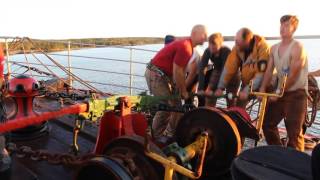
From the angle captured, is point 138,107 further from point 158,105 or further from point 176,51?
point 176,51

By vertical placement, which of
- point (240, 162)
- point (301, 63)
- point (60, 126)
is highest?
point (301, 63)

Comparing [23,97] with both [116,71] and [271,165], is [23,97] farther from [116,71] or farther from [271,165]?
[116,71]

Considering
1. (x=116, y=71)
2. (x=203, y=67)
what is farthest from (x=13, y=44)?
(x=116, y=71)

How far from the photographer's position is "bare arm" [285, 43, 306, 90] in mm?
4051

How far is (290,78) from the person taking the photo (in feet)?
13.6

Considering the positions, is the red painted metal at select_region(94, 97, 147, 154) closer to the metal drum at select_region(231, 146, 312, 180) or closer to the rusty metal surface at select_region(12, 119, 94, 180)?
the rusty metal surface at select_region(12, 119, 94, 180)

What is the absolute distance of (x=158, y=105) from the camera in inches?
149

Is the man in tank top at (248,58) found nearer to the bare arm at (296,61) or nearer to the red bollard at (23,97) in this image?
the bare arm at (296,61)

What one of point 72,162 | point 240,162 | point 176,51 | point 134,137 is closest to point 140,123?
point 134,137

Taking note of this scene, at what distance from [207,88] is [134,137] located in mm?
2455

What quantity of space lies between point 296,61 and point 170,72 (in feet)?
5.63

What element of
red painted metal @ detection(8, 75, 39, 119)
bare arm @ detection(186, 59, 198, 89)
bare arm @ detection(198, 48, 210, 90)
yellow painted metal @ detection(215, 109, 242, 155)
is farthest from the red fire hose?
bare arm @ detection(186, 59, 198, 89)

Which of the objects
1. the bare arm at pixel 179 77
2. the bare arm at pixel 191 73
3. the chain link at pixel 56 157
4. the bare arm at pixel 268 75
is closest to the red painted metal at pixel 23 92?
the chain link at pixel 56 157

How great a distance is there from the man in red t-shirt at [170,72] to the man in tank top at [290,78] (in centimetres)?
A: 100
